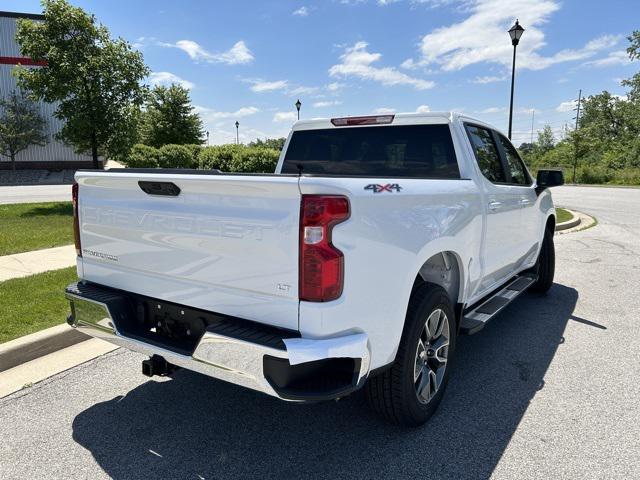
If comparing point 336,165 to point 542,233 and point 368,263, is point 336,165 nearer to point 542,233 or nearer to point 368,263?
point 368,263

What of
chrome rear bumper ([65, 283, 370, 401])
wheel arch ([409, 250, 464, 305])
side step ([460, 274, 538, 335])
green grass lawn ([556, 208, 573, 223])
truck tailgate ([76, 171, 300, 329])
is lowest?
green grass lawn ([556, 208, 573, 223])

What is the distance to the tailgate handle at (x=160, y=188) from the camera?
2.61 m

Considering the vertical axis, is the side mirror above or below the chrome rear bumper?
above

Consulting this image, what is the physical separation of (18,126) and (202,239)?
3864cm

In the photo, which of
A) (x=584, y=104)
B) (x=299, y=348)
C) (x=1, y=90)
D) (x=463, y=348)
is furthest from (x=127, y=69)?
(x=584, y=104)

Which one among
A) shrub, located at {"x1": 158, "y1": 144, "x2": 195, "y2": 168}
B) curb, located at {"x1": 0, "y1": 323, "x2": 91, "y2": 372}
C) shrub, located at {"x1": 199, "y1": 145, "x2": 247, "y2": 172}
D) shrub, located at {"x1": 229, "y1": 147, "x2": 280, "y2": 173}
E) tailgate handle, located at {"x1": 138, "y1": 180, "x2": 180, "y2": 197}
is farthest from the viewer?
shrub, located at {"x1": 199, "y1": 145, "x2": 247, "y2": 172}

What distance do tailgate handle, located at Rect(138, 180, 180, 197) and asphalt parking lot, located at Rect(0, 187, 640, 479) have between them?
1511 millimetres

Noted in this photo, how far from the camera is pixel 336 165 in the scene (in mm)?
4164

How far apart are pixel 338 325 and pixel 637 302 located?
211 inches

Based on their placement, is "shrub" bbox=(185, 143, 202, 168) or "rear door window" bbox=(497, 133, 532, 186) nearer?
"rear door window" bbox=(497, 133, 532, 186)

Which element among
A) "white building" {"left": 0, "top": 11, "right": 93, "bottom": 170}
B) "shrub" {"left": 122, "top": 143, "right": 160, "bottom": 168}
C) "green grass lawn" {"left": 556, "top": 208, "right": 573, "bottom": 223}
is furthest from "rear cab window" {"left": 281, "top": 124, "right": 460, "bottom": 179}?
"white building" {"left": 0, "top": 11, "right": 93, "bottom": 170}

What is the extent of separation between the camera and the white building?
110 feet

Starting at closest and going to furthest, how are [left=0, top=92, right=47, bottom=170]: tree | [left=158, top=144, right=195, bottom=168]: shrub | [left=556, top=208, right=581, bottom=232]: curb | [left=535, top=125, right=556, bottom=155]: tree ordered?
[left=556, top=208, right=581, bottom=232]: curb
[left=158, top=144, right=195, bottom=168]: shrub
[left=0, top=92, right=47, bottom=170]: tree
[left=535, top=125, right=556, bottom=155]: tree

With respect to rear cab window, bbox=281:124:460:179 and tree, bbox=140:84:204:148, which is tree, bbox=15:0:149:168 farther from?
tree, bbox=140:84:204:148
